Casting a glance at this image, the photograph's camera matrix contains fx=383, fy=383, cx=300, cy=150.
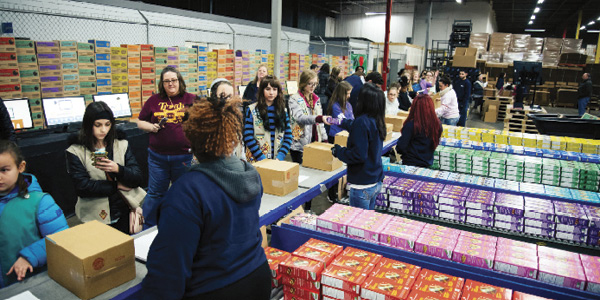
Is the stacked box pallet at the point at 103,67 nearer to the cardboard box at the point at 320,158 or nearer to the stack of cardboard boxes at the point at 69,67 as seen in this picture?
the stack of cardboard boxes at the point at 69,67

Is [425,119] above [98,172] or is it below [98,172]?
above

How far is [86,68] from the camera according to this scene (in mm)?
6078

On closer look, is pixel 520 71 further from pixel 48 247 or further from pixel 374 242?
pixel 48 247

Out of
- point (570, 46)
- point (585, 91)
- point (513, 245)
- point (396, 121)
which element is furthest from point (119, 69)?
point (570, 46)

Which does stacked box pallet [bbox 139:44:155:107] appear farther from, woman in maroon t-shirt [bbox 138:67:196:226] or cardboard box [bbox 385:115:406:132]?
cardboard box [bbox 385:115:406:132]

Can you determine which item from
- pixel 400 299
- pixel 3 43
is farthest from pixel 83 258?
pixel 3 43

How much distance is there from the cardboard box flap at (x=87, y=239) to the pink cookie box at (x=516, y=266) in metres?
1.99

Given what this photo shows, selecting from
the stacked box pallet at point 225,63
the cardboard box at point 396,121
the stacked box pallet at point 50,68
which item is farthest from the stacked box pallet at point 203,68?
the cardboard box at point 396,121

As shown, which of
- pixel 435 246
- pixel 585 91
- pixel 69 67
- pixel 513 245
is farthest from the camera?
pixel 585 91

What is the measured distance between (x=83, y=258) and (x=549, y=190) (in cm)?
376

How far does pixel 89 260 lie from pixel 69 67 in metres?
5.27

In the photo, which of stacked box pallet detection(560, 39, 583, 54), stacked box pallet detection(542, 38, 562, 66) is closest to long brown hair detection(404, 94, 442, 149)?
stacked box pallet detection(542, 38, 562, 66)

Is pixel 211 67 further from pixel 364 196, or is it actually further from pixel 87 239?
pixel 87 239

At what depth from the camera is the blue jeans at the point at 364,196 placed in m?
3.21
